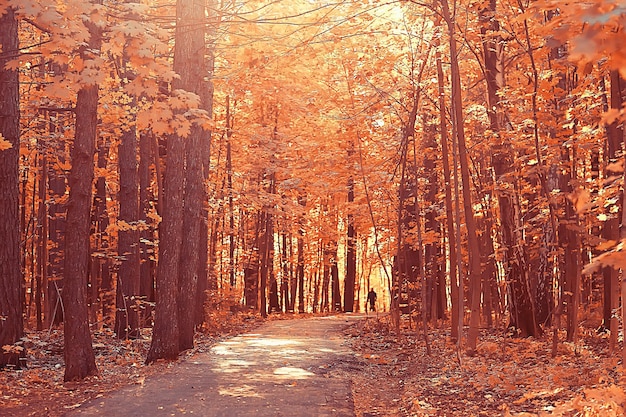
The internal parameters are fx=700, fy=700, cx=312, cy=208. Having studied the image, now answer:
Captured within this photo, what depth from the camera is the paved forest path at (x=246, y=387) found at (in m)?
8.34

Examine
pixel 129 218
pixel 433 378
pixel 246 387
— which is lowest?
pixel 433 378

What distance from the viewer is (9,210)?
12.0m

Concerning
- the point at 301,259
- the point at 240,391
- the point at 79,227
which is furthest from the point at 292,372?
the point at 301,259

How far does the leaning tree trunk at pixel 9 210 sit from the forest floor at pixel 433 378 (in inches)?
30.0

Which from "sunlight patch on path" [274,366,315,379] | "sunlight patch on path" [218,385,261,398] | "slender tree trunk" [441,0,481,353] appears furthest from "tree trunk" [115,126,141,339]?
"slender tree trunk" [441,0,481,353]

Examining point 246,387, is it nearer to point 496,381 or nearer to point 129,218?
point 496,381

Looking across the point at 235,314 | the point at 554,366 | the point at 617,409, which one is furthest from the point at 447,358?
the point at 235,314

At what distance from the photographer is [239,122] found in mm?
31906

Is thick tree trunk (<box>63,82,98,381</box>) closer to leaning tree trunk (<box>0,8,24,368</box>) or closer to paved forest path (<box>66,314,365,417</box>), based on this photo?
paved forest path (<box>66,314,365,417</box>)

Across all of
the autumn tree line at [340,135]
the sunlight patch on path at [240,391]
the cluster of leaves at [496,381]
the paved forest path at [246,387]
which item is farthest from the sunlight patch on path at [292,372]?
the autumn tree line at [340,135]

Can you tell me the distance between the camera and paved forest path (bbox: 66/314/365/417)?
8336 mm

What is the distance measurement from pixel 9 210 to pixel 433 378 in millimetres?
7671

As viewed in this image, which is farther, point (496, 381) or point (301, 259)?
point (301, 259)

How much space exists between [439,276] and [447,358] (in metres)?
12.2
